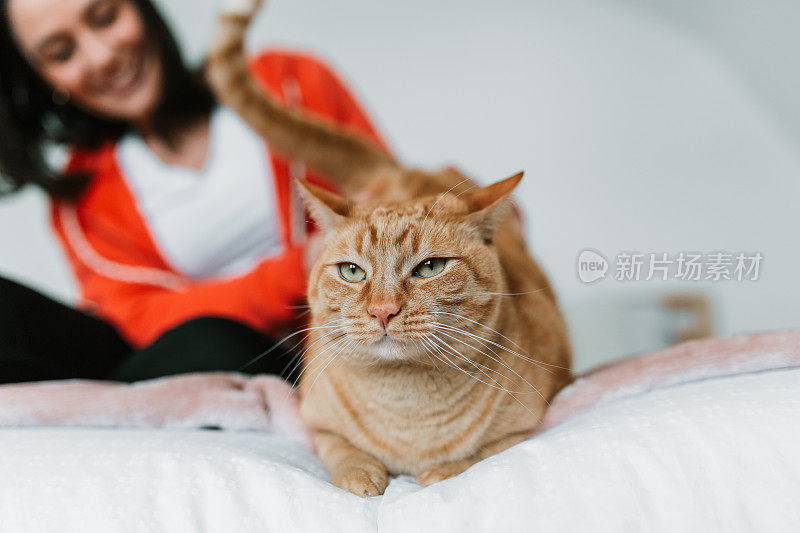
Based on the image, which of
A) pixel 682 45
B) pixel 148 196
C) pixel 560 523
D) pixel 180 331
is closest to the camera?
pixel 560 523

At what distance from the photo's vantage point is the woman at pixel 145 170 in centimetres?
143

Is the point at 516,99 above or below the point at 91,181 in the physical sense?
above

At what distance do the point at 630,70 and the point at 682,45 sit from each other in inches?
8.9

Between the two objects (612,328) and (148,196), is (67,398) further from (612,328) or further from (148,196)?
(612,328)

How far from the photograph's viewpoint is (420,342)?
75 cm

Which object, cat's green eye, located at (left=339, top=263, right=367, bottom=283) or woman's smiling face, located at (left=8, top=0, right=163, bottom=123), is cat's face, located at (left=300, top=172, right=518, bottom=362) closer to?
cat's green eye, located at (left=339, top=263, right=367, bottom=283)

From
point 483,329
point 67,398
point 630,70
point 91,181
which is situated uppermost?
point 630,70

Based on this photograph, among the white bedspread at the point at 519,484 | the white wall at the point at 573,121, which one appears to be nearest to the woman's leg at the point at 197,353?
the white bedspread at the point at 519,484

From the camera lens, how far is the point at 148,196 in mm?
1698

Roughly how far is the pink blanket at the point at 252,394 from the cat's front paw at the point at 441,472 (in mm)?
155

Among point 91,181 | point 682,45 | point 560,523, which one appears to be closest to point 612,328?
point 682,45

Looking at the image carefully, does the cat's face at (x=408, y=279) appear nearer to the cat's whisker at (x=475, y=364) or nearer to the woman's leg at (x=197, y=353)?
the cat's whisker at (x=475, y=364)

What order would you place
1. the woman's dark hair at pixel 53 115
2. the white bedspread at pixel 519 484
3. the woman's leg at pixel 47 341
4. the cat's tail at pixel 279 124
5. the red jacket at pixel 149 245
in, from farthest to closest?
the woman's dark hair at pixel 53 115 → the red jacket at pixel 149 245 → the cat's tail at pixel 279 124 → the woman's leg at pixel 47 341 → the white bedspread at pixel 519 484

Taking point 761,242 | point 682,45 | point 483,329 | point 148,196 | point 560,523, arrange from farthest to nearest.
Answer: point 682,45
point 761,242
point 148,196
point 483,329
point 560,523
